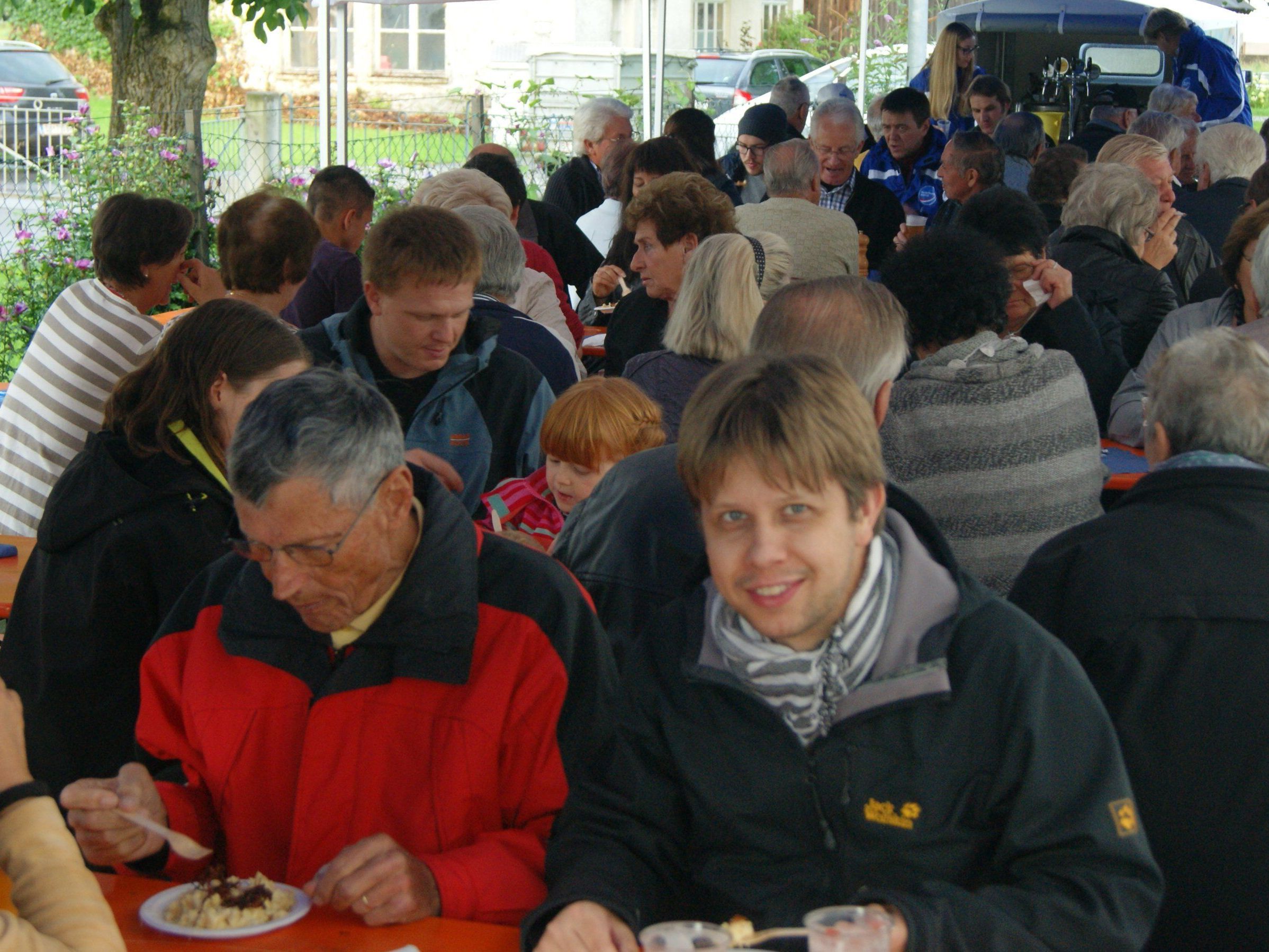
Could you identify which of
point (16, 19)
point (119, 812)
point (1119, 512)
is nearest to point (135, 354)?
point (119, 812)

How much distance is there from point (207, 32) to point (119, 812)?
8300mm

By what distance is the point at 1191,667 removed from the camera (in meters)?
2.26

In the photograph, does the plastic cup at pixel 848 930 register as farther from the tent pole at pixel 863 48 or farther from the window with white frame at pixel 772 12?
the window with white frame at pixel 772 12

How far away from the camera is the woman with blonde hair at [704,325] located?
3.96 meters

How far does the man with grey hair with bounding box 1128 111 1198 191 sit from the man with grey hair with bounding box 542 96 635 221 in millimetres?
3039

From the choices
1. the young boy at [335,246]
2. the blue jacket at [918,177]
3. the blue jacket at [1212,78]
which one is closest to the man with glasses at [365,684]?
the young boy at [335,246]

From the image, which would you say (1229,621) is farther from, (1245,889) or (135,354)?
(135,354)

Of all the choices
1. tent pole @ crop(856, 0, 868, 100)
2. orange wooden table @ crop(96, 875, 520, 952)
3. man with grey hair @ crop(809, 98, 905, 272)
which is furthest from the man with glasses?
tent pole @ crop(856, 0, 868, 100)

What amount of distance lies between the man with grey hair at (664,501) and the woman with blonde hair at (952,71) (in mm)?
8195

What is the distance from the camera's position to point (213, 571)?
7.93ft

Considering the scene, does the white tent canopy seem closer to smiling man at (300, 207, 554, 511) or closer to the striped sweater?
the striped sweater

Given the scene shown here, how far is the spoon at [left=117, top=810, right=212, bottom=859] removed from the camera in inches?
80.5

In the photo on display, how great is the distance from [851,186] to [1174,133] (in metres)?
1.84

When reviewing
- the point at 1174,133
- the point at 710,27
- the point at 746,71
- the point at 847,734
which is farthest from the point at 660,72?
the point at 710,27
